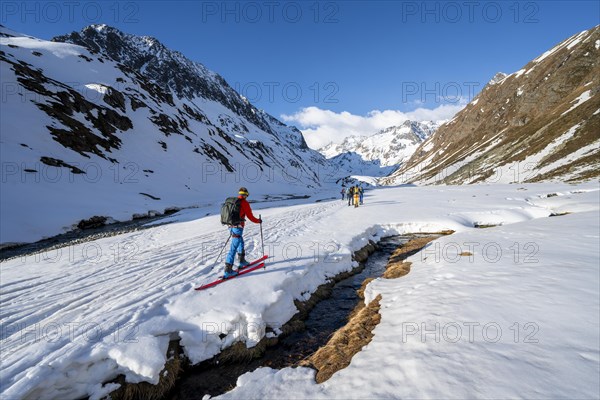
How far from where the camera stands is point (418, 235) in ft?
64.4

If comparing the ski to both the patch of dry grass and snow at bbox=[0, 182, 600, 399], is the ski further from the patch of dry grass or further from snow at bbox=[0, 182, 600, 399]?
the patch of dry grass

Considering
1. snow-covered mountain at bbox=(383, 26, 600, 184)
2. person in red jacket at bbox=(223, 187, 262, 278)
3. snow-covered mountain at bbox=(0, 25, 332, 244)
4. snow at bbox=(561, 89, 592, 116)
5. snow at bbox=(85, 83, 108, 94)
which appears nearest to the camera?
person in red jacket at bbox=(223, 187, 262, 278)

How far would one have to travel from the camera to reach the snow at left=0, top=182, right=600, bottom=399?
4695 millimetres

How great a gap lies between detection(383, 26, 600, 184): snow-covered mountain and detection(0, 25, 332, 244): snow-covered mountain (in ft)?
224

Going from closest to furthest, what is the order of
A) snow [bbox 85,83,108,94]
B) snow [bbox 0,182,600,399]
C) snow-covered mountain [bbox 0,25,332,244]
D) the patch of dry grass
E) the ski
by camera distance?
snow [bbox 0,182,600,399]
the patch of dry grass
the ski
snow-covered mountain [bbox 0,25,332,244]
snow [bbox 85,83,108,94]

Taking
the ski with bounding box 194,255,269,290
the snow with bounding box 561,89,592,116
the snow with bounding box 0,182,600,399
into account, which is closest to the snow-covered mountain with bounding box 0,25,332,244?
the snow with bounding box 0,182,600,399

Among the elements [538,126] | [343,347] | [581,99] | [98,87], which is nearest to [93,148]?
[98,87]

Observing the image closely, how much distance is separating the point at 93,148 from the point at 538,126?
122775 millimetres

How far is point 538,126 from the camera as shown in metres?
90.4

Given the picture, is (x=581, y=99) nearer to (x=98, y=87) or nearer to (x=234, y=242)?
(x=234, y=242)

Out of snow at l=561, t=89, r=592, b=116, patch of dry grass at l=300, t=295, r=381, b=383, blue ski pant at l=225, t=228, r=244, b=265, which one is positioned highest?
snow at l=561, t=89, r=592, b=116

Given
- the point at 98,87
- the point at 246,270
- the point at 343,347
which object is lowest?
the point at 343,347

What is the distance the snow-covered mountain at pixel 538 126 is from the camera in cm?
6531

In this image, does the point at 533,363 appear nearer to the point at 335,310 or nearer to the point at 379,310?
the point at 379,310
